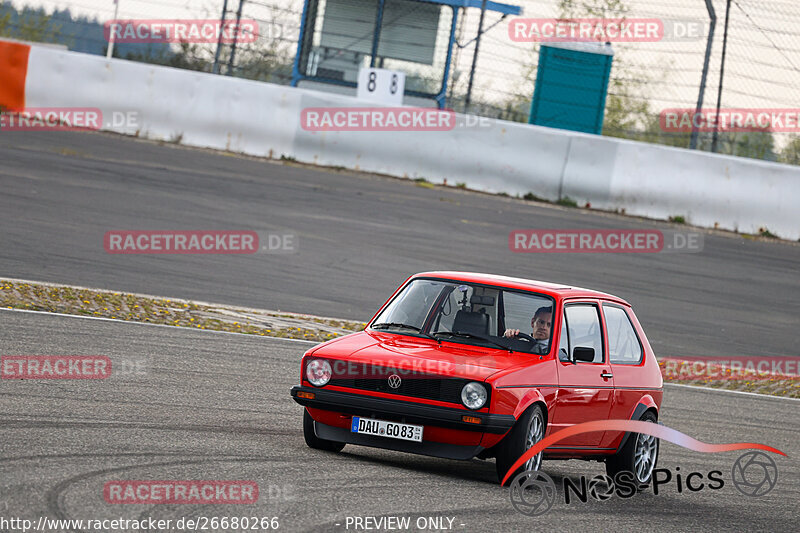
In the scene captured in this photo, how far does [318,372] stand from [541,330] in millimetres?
1633

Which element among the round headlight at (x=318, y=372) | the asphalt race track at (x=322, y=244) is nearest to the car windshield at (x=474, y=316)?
the round headlight at (x=318, y=372)

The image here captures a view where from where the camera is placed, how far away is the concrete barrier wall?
2103cm

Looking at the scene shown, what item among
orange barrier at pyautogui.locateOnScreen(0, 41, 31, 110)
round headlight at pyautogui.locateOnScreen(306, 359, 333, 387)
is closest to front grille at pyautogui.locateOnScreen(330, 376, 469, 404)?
round headlight at pyautogui.locateOnScreen(306, 359, 333, 387)

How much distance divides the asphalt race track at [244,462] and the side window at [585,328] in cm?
97

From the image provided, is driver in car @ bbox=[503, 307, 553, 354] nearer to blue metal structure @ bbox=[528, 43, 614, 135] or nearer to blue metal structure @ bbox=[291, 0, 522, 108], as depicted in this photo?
blue metal structure @ bbox=[528, 43, 614, 135]

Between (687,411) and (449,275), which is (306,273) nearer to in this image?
(687,411)

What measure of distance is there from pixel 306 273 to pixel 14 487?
33.6ft

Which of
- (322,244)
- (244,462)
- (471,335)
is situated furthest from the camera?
(322,244)

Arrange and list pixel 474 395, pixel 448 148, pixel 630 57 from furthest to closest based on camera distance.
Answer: pixel 630 57 → pixel 448 148 → pixel 474 395

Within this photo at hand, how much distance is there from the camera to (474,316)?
818cm

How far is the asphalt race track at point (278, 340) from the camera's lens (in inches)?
255

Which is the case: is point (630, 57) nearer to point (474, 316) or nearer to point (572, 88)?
point (572, 88)

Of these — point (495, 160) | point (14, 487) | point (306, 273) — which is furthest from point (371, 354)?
point (495, 160)

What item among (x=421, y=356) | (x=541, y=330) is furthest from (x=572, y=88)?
(x=421, y=356)
